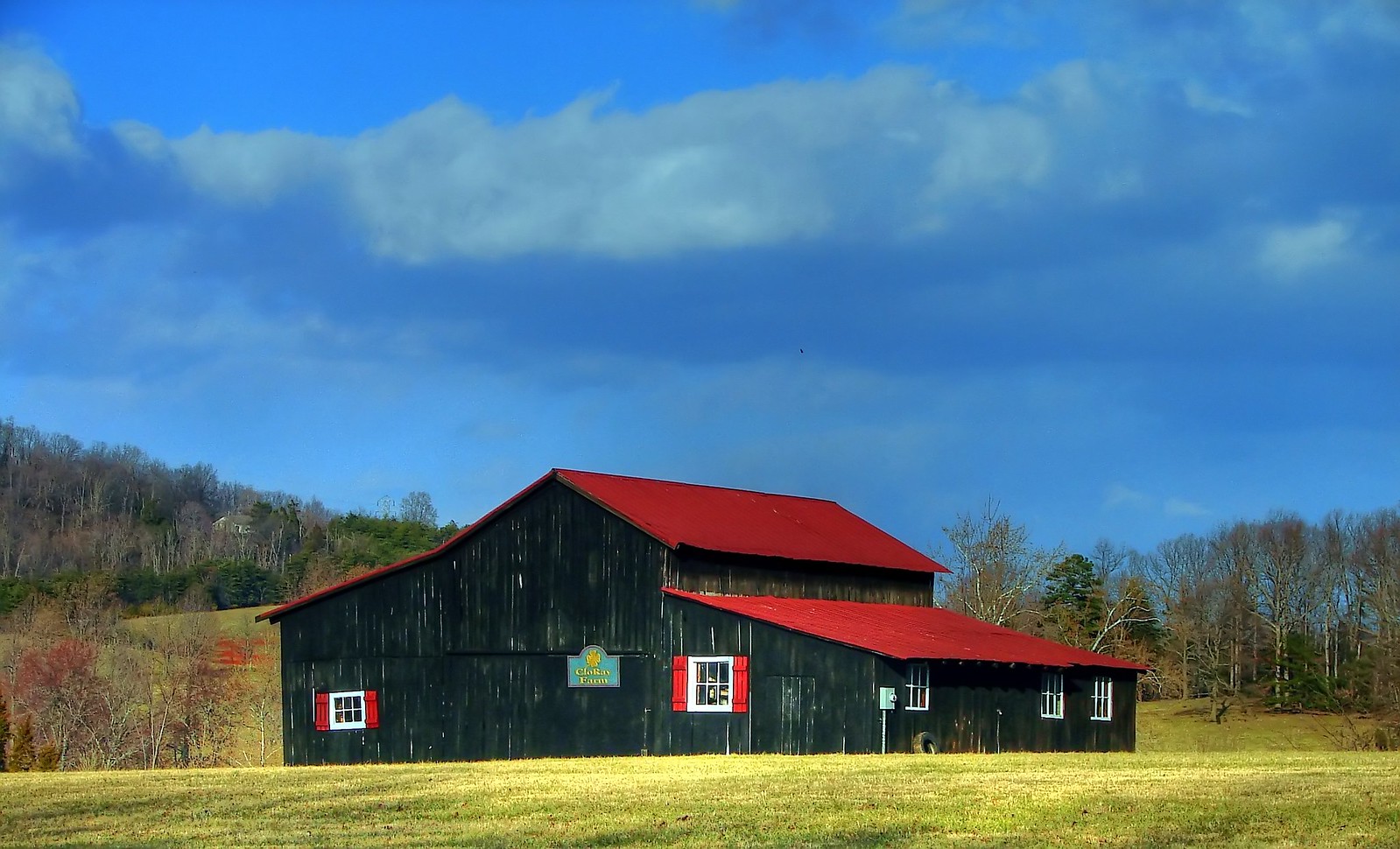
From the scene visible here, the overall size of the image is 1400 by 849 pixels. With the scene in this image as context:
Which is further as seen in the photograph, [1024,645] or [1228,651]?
[1228,651]

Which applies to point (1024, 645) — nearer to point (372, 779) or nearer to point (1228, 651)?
point (372, 779)

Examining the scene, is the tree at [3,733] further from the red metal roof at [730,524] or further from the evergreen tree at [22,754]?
the red metal roof at [730,524]

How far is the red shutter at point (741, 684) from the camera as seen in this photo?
37656 mm

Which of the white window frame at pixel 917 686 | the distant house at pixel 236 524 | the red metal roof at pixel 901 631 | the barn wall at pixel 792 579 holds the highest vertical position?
the distant house at pixel 236 524

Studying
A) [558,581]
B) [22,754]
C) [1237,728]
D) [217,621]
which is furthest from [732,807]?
[217,621]

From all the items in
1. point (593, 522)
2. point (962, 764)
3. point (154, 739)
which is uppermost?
point (593, 522)

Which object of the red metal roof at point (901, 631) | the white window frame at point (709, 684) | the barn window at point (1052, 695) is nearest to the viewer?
the red metal roof at point (901, 631)

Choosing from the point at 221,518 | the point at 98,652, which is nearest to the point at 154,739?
the point at 98,652

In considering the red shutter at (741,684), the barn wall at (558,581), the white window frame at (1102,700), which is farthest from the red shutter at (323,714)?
the white window frame at (1102,700)

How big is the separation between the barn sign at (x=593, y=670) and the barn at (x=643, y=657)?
0.05 m

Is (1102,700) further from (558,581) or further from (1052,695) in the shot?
(558,581)

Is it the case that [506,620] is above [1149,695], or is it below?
above

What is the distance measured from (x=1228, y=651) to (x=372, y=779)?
3039 inches

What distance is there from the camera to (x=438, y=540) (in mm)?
134000
